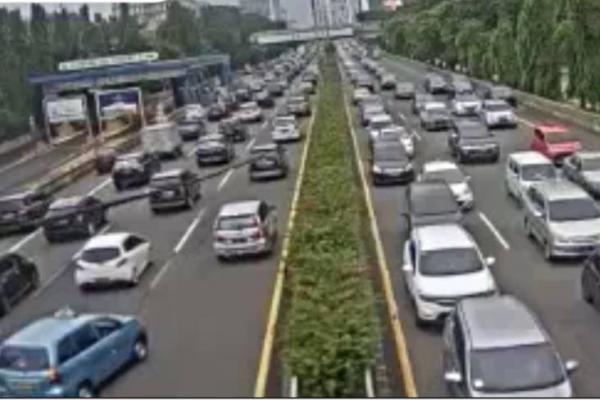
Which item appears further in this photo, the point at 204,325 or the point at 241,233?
the point at 241,233

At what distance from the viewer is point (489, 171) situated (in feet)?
138

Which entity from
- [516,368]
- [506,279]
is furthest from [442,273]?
[516,368]

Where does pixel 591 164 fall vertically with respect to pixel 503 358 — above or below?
below

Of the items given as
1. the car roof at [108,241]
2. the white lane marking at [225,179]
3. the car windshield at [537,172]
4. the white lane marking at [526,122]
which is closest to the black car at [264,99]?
the white lane marking at [526,122]

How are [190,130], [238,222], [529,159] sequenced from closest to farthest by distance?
1. [238,222]
2. [529,159]
3. [190,130]

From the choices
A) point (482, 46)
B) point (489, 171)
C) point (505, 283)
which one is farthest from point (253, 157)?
point (482, 46)

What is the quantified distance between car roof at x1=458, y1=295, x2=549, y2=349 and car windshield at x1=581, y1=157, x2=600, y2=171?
1795 cm

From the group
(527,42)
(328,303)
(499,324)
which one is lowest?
(499,324)

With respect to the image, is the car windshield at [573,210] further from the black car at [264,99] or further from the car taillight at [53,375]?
the black car at [264,99]

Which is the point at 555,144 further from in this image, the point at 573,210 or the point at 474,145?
the point at 573,210

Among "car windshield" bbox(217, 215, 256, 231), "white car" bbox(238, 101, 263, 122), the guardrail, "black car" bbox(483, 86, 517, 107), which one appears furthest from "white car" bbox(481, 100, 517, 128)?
"car windshield" bbox(217, 215, 256, 231)

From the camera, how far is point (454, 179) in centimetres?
3419

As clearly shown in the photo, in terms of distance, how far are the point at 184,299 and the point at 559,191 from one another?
10111 mm

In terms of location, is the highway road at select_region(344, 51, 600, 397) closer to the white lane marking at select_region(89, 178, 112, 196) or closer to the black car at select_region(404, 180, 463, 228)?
the black car at select_region(404, 180, 463, 228)
